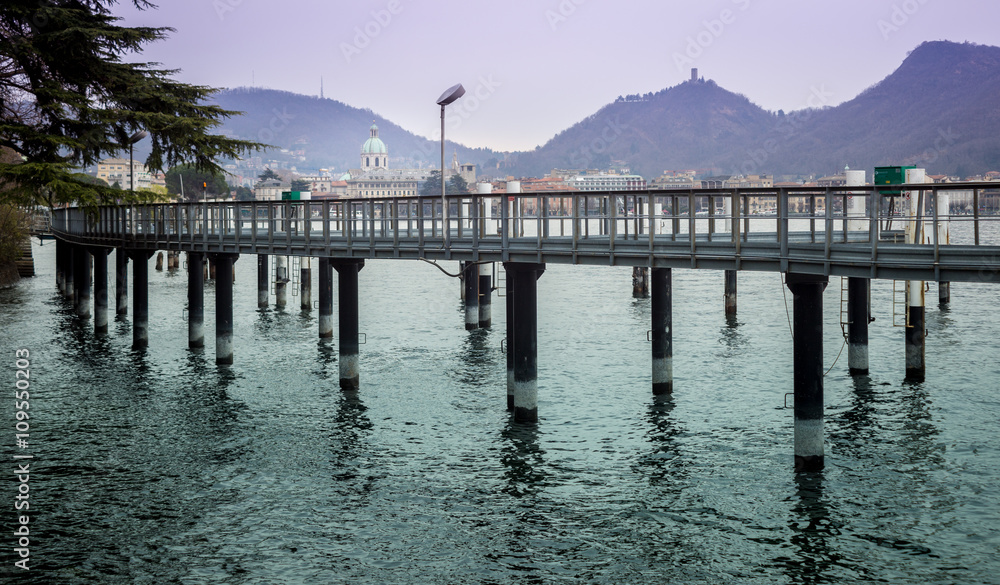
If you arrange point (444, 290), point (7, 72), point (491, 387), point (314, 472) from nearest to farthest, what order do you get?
point (314, 472) → point (491, 387) → point (7, 72) → point (444, 290)

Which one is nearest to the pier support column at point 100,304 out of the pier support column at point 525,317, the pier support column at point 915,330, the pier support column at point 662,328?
the pier support column at point 525,317

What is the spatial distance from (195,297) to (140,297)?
309 centimetres

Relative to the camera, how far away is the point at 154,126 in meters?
39.0

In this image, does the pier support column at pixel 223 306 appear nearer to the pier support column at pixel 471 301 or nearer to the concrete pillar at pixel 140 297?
the concrete pillar at pixel 140 297

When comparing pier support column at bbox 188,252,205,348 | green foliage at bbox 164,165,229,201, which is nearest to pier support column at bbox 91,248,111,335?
pier support column at bbox 188,252,205,348

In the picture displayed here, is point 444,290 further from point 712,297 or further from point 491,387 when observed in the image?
point 491,387

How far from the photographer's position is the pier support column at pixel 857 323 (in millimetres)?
28047

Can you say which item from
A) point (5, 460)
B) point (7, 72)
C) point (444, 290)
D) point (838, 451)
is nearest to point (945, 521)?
point (838, 451)

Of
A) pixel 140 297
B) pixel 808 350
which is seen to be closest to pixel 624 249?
pixel 808 350

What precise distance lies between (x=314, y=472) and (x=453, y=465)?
3.10m

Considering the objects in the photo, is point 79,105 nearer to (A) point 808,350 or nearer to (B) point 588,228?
(B) point 588,228

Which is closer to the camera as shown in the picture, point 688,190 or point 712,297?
point 688,190

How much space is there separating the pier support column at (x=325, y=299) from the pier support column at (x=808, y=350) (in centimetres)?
2451

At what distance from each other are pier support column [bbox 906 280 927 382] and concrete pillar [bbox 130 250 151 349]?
89.8 ft
